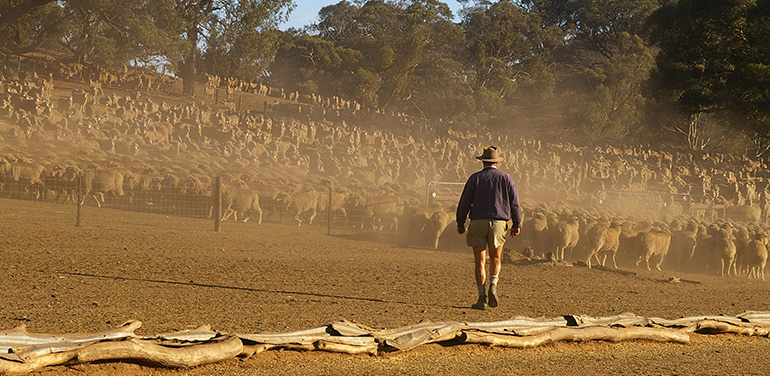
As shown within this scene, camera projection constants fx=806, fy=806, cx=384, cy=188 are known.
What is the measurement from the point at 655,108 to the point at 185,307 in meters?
40.0

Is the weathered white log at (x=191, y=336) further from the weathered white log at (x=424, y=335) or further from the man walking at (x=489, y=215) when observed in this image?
the man walking at (x=489, y=215)

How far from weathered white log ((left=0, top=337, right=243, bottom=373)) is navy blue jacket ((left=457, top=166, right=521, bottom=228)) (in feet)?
13.4

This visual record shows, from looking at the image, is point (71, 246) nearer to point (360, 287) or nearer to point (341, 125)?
point (360, 287)

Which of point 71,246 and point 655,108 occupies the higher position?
point 655,108

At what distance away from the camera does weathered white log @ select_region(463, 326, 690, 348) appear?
7.36 metres

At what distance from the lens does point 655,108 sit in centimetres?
4469

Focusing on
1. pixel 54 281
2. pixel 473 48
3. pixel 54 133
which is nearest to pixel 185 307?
pixel 54 281

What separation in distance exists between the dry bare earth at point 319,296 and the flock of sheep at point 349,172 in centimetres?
216

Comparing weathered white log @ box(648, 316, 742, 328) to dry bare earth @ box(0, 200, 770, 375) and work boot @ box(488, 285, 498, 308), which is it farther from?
work boot @ box(488, 285, 498, 308)

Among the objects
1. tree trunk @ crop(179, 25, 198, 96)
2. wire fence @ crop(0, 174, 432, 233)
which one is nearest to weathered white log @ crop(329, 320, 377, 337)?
wire fence @ crop(0, 174, 432, 233)

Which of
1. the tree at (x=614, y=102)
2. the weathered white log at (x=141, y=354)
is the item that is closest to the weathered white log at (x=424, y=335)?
the weathered white log at (x=141, y=354)

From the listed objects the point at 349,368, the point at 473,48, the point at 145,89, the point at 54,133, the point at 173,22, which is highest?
the point at 473,48

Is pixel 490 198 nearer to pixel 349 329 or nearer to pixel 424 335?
pixel 424 335

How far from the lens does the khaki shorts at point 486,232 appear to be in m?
9.47
